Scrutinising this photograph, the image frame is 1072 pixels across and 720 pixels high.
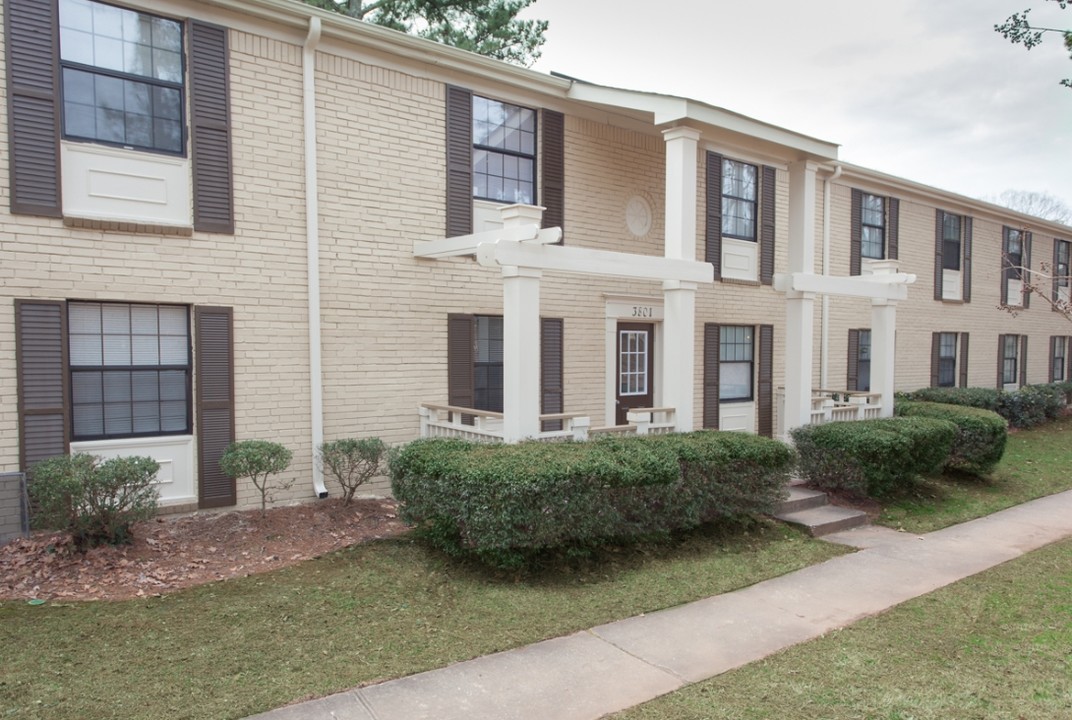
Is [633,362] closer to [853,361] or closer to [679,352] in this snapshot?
[679,352]

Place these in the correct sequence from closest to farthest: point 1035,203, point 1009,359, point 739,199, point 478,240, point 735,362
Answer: point 478,240 < point 739,199 < point 735,362 < point 1009,359 < point 1035,203

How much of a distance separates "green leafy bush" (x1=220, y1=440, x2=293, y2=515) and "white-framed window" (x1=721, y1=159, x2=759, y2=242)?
8514 millimetres

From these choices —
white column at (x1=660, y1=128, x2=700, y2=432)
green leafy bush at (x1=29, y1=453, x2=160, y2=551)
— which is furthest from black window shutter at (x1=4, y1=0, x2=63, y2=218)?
white column at (x1=660, y1=128, x2=700, y2=432)

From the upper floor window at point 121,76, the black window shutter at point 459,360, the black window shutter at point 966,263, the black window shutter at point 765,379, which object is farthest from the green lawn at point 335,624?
the black window shutter at point 966,263

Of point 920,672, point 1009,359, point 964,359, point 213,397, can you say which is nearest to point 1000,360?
point 1009,359

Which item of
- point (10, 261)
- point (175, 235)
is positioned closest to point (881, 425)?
point (175, 235)

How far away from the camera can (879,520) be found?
9.09 metres

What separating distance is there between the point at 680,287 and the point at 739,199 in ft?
14.4

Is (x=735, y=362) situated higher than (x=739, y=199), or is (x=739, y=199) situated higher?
(x=739, y=199)

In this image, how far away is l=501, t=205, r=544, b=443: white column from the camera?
7.42 m

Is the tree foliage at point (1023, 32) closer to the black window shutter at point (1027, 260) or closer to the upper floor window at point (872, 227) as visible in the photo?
the upper floor window at point (872, 227)

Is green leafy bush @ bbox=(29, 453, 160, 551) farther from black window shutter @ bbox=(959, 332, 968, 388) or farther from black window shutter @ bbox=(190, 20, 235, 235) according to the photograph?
black window shutter @ bbox=(959, 332, 968, 388)

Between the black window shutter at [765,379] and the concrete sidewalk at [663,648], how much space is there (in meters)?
5.40

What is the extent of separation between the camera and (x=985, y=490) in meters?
10.9
